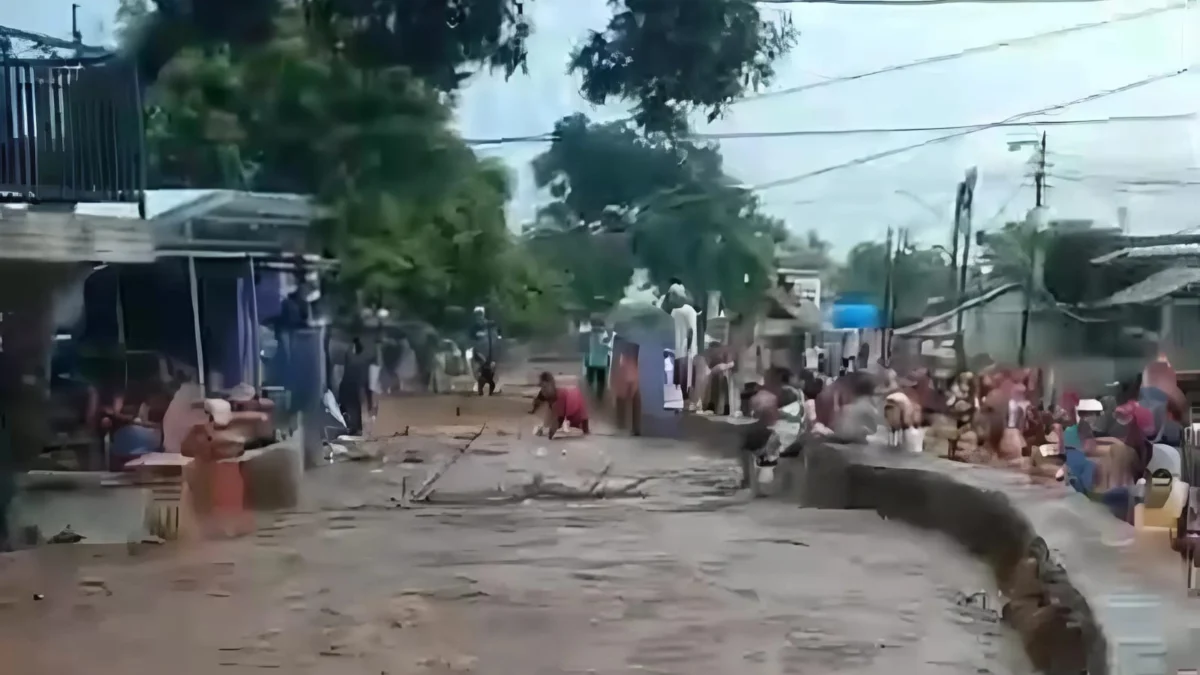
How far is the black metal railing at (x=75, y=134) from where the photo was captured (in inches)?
59.2

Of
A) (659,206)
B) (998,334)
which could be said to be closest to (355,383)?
(659,206)

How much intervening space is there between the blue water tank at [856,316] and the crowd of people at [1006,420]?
0.20 ft

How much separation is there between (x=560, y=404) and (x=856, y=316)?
39 centimetres

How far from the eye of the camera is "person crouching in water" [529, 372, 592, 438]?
59.4 inches

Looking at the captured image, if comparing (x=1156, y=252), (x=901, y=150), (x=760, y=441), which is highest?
(x=901, y=150)

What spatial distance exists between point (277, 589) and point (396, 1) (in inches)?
29.7

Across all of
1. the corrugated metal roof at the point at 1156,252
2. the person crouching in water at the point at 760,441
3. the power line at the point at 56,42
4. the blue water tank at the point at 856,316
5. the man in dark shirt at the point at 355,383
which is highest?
the power line at the point at 56,42

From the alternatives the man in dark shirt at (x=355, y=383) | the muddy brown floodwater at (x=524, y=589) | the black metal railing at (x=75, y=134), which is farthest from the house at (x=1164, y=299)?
the black metal railing at (x=75, y=134)

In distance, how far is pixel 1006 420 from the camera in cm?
152

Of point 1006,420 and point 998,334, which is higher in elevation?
point 998,334

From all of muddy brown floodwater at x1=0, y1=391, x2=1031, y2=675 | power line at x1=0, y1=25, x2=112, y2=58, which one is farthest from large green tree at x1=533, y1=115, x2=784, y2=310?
power line at x1=0, y1=25, x2=112, y2=58

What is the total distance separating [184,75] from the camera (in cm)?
151

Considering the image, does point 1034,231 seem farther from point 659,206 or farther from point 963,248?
point 659,206

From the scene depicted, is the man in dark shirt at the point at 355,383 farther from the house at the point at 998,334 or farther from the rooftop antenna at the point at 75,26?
the house at the point at 998,334
